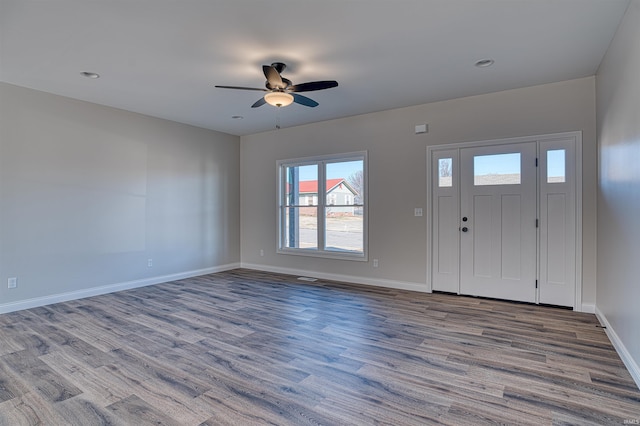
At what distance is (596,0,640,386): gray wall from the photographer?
2365 millimetres

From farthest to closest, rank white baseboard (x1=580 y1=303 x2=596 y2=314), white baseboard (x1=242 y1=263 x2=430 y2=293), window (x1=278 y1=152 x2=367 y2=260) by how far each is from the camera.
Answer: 1. window (x1=278 y1=152 x2=367 y2=260)
2. white baseboard (x1=242 y1=263 x2=430 y2=293)
3. white baseboard (x1=580 y1=303 x2=596 y2=314)

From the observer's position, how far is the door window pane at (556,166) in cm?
403

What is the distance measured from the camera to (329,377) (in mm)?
2426

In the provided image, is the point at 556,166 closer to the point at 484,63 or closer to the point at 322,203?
the point at 484,63

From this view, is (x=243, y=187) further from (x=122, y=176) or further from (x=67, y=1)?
(x=67, y=1)

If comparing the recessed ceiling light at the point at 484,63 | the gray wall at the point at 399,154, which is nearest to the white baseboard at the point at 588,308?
the gray wall at the point at 399,154

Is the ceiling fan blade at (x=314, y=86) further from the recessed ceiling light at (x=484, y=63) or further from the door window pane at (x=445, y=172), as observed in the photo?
the door window pane at (x=445, y=172)

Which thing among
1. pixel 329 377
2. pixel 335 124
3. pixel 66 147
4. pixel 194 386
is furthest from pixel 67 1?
pixel 335 124

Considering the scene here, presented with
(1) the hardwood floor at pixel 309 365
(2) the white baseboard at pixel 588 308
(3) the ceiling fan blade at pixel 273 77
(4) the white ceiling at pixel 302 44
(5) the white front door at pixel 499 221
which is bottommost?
(1) the hardwood floor at pixel 309 365

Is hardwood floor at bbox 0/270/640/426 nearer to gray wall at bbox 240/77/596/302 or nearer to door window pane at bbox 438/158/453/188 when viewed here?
gray wall at bbox 240/77/596/302

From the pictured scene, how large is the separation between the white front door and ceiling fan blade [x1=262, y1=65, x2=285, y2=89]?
277cm

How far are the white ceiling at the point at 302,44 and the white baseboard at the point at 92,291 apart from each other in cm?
268

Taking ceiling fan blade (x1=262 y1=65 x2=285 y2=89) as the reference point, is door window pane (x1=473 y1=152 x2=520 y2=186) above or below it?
below

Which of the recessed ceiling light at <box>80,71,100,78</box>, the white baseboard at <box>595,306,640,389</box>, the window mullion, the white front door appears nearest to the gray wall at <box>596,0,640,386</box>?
the white baseboard at <box>595,306,640,389</box>
